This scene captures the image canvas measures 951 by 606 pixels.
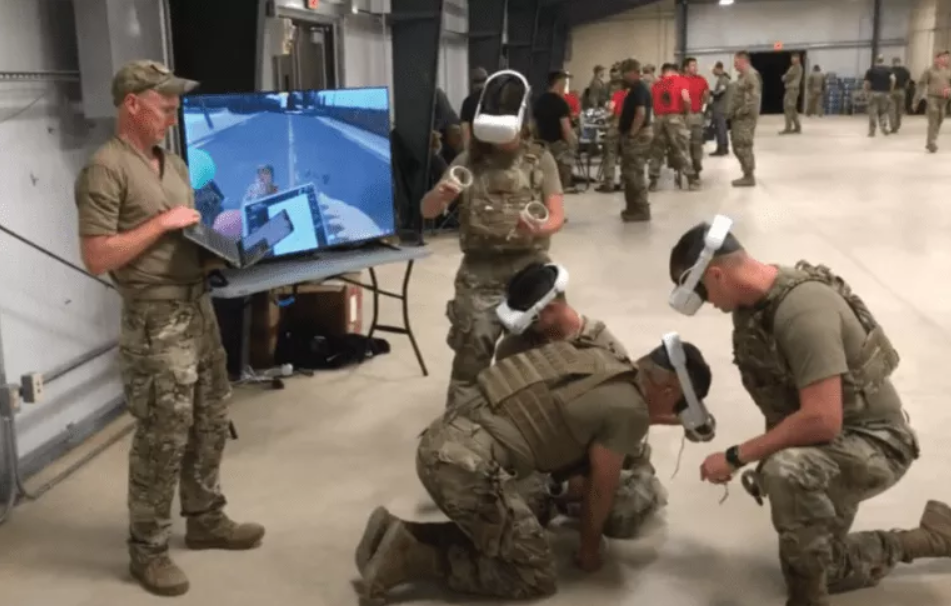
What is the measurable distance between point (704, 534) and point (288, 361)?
8.67 feet

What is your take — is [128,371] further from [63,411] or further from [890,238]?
[890,238]

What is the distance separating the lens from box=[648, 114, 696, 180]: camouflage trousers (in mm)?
11305

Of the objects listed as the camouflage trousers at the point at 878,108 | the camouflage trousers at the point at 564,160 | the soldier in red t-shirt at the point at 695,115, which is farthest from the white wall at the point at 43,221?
the camouflage trousers at the point at 878,108

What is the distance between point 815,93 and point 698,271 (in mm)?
25141

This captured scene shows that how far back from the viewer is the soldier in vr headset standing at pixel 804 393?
243cm

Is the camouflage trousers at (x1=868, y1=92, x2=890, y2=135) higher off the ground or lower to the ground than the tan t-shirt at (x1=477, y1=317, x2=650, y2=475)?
higher

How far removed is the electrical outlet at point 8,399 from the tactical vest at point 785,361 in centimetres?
253

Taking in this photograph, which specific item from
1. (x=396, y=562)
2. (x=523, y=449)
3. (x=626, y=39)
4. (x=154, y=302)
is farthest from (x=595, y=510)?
(x=626, y=39)

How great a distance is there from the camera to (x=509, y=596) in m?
2.79

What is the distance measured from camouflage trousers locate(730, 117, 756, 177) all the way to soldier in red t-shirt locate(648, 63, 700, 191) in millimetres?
585

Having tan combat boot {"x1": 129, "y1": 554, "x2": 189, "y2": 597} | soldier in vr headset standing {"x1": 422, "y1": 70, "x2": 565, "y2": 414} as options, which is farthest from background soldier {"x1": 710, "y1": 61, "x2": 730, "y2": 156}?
Result: tan combat boot {"x1": 129, "y1": 554, "x2": 189, "y2": 597}

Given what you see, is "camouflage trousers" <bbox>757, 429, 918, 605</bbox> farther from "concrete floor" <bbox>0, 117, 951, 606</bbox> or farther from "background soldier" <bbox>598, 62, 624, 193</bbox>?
"background soldier" <bbox>598, 62, 624, 193</bbox>

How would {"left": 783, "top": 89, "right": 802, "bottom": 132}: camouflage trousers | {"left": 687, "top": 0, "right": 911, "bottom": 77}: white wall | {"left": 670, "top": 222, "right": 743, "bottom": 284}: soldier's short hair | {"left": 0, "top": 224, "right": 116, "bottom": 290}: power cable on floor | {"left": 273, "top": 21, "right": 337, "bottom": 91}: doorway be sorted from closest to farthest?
{"left": 670, "top": 222, "right": 743, "bottom": 284}: soldier's short hair
{"left": 0, "top": 224, "right": 116, "bottom": 290}: power cable on floor
{"left": 273, "top": 21, "right": 337, "bottom": 91}: doorway
{"left": 783, "top": 89, "right": 802, "bottom": 132}: camouflage trousers
{"left": 687, "top": 0, "right": 911, "bottom": 77}: white wall

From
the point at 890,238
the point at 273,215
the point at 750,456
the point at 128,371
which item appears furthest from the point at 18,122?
the point at 890,238
